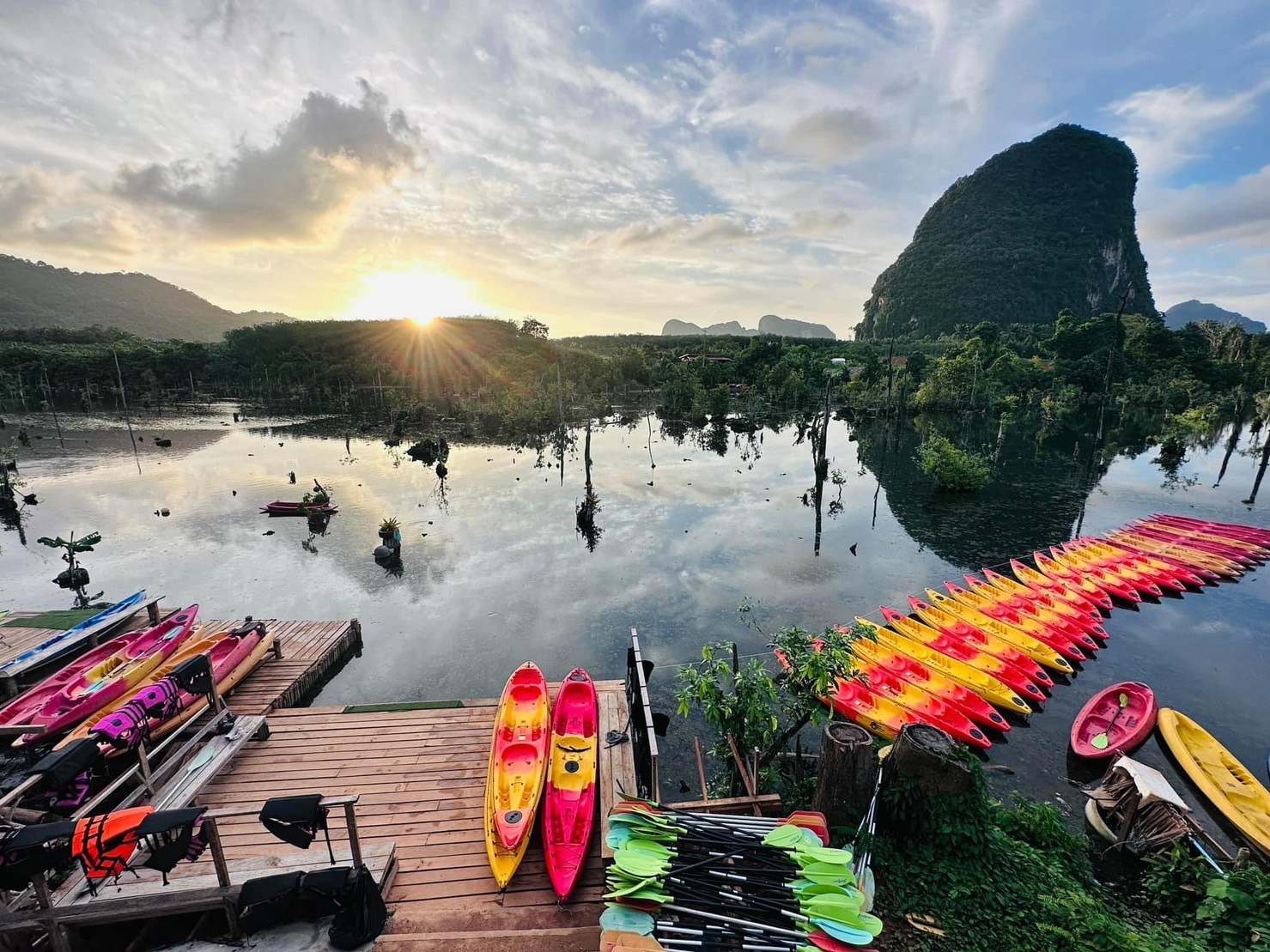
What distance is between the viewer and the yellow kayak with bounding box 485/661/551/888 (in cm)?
691

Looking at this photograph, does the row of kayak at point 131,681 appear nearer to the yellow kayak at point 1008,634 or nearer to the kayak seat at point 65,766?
the kayak seat at point 65,766

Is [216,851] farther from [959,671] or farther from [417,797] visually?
[959,671]

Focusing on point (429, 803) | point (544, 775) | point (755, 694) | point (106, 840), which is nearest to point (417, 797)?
point (429, 803)

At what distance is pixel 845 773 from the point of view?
21.6ft

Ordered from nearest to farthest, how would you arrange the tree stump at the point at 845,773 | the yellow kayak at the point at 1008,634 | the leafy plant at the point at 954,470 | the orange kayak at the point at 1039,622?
the tree stump at the point at 845,773, the yellow kayak at the point at 1008,634, the orange kayak at the point at 1039,622, the leafy plant at the point at 954,470

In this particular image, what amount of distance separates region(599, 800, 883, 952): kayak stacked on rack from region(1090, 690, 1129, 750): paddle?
8325 mm

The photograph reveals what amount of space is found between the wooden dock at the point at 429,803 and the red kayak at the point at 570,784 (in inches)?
9.9

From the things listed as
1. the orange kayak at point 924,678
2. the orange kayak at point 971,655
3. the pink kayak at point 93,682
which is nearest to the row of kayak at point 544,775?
the orange kayak at point 924,678

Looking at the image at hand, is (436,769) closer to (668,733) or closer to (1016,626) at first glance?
(668,733)

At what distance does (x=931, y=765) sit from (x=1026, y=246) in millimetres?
168328

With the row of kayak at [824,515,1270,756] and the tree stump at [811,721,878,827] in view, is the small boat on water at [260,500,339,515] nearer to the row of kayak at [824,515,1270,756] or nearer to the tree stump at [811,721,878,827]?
the row of kayak at [824,515,1270,756]

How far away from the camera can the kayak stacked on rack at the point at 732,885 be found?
4832 mm

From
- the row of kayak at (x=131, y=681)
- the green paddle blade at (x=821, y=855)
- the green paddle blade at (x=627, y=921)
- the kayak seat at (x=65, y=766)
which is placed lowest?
the row of kayak at (x=131, y=681)

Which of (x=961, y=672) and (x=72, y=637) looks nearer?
(x=961, y=672)
